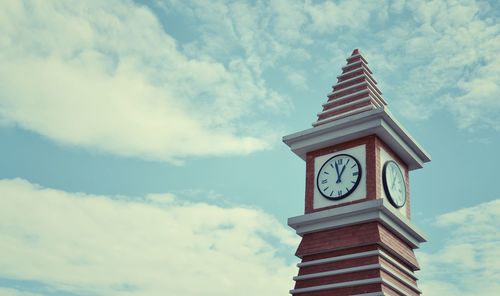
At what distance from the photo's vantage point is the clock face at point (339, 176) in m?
17.8

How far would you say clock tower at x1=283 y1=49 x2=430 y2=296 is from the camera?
54.1 feet

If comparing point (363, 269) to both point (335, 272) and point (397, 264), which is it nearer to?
point (335, 272)

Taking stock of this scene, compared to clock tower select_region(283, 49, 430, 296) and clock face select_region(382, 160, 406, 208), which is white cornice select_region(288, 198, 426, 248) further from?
clock face select_region(382, 160, 406, 208)

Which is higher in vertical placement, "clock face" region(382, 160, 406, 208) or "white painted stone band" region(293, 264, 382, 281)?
"clock face" region(382, 160, 406, 208)

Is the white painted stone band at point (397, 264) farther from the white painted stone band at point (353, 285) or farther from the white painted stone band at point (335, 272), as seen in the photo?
the white painted stone band at point (353, 285)

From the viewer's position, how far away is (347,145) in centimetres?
1870

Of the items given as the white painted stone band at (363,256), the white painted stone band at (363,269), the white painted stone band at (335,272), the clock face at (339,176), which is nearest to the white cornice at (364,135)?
the clock face at (339,176)

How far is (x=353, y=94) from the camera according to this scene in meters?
19.8

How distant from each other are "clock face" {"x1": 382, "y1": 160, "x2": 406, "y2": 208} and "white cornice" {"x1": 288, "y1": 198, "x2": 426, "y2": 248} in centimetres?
60

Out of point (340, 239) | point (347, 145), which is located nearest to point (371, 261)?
point (340, 239)

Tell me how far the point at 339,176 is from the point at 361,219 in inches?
71.9

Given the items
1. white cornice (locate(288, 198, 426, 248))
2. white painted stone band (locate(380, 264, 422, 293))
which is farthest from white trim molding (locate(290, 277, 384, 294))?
white cornice (locate(288, 198, 426, 248))

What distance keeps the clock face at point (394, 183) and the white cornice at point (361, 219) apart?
0.60 meters

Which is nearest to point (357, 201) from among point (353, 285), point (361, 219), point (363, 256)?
point (361, 219)
